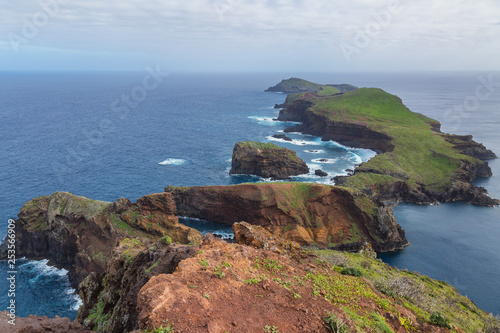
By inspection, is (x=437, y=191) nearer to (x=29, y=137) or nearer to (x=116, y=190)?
(x=116, y=190)

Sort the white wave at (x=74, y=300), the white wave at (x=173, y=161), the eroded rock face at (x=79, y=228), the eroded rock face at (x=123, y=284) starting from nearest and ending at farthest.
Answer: the eroded rock face at (x=123, y=284), the white wave at (x=74, y=300), the eroded rock face at (x=79, y=228), the white wave at (x=173, y=161)

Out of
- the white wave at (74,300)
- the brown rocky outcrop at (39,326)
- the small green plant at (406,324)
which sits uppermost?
the small green plant at (406,324)

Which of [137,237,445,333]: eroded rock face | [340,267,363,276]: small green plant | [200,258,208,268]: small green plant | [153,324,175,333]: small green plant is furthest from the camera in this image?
[340,267,363,276]: small green plant

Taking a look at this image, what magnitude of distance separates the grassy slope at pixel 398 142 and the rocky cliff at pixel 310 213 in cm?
1739

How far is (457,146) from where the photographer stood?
113812mm

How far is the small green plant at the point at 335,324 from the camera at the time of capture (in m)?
15.0

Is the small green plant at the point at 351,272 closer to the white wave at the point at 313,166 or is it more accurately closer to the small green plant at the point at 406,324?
the small green plant at the point at 406,324

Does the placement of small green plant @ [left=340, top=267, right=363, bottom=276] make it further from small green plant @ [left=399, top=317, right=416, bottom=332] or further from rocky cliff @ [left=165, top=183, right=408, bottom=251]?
rocky cliff @ [left=165, top=183, right=408, bottom=251]

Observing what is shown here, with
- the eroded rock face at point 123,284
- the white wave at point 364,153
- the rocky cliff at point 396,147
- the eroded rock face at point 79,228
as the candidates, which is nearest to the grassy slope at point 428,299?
the eroded rock face at point 123,284

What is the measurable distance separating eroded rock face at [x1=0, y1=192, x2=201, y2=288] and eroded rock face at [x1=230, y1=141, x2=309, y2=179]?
3812cm

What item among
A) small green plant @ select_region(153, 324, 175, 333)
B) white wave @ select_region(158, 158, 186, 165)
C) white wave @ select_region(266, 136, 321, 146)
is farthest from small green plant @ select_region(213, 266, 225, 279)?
white wave @ select_region(266, 136, 321, 146)

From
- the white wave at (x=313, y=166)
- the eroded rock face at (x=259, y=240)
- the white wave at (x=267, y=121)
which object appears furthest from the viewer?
the white wave at (x=267, y=121)

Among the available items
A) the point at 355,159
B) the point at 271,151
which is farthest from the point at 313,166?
the point at 355,159

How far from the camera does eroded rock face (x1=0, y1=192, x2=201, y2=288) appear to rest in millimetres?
54281
